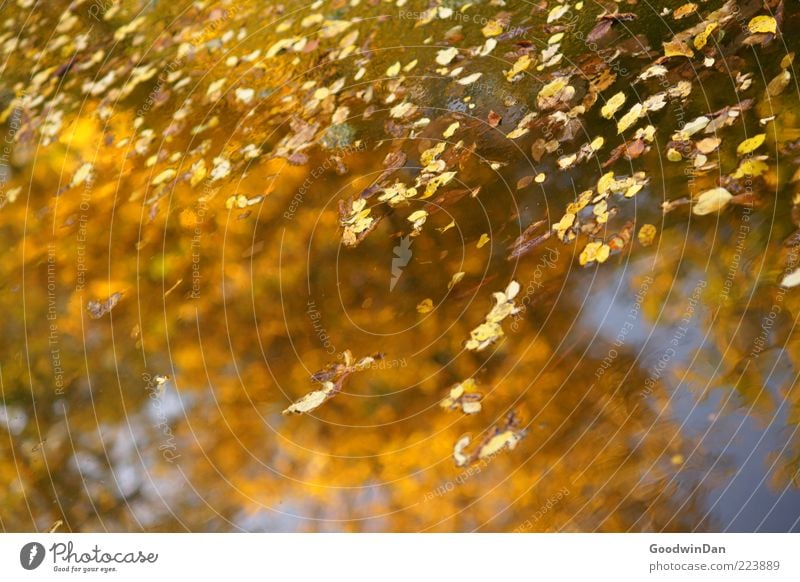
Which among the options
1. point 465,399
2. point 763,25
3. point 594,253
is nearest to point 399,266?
point 465,399

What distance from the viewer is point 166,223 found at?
93.4 inches

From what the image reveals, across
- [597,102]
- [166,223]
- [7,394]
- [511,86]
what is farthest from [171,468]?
[597,102]

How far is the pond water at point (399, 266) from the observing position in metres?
2.20

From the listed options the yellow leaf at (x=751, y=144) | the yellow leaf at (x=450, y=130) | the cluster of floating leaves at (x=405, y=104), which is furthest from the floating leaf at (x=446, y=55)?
the yellow leaf at (x=751, y=144)

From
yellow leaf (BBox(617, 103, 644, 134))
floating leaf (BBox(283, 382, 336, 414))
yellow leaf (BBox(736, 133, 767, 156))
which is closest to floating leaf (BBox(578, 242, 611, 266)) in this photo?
yellow leaf (BBox(617, 103, 644, 134))

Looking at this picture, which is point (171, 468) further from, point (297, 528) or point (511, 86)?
point (511, 86)

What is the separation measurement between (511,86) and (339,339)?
37.7 inches

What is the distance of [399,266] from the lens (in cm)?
235

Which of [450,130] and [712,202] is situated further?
[450,130]

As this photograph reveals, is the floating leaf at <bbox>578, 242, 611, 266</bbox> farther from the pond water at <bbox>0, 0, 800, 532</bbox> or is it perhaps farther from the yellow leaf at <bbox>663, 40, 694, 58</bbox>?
the yellow leaf at <bbox>663, 40, 694, 58</bbox>

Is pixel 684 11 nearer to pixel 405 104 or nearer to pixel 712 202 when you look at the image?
pixel 712 202

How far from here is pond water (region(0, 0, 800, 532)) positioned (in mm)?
2199

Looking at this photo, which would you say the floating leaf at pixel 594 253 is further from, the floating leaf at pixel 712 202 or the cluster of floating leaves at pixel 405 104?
the floating leaf at pixel 712 202

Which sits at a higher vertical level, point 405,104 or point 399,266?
point 405,104
